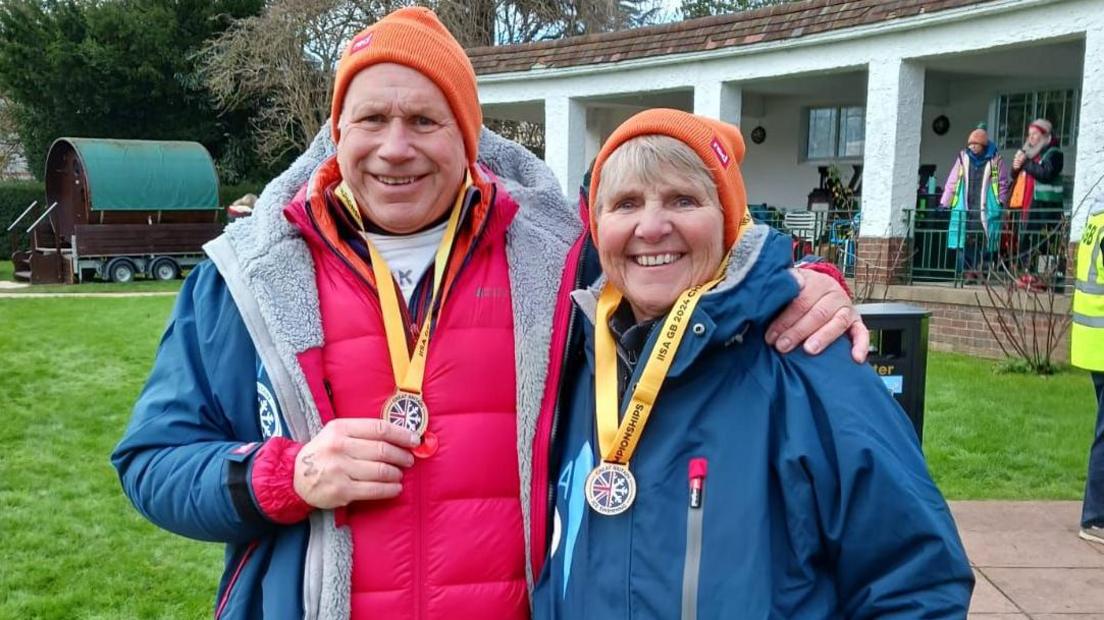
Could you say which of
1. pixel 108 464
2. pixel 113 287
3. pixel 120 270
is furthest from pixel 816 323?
pixel 120 270

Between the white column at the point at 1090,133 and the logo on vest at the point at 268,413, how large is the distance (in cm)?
969

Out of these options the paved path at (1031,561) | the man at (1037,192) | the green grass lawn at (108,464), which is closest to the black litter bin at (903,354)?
the paved path at (1031,561)

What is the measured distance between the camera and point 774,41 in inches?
480

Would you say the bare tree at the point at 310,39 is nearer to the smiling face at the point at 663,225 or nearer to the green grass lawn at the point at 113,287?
the green grass lawn at the point at 113,287

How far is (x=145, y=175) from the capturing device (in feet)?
71.6

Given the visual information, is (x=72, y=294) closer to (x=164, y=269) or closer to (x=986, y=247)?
(x=164, y=269)

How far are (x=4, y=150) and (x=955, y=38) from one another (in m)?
37.1

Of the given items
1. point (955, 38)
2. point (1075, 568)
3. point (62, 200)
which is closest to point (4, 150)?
point (62, 200)

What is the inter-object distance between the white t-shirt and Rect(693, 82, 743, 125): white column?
38.3 feet

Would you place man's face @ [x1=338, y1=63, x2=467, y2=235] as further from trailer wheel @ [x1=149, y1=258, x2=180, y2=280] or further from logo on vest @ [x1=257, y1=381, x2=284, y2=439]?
trailer wheel @ [x1=149, y1=258, x2=180, y2=280]

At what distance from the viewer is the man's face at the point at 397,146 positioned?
1.86 meters

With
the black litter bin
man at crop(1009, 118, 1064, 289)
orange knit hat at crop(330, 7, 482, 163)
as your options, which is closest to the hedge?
man at crop(1009, 118, 1064, 289)

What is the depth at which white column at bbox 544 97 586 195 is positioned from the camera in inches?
591

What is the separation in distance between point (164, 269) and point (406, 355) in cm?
2202
